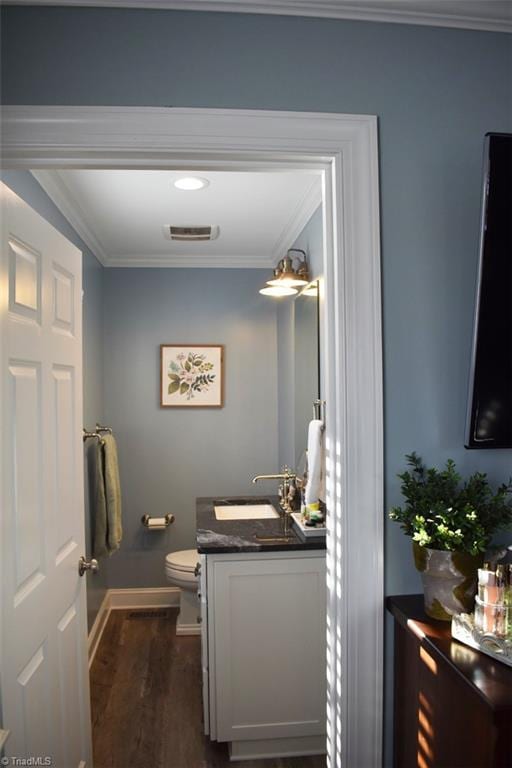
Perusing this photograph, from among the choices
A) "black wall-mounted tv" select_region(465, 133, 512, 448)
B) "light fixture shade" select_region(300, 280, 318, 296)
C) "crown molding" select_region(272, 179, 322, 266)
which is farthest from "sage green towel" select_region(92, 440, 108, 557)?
"black wall-mounted tv" select_region(465, 133, 512, 448)

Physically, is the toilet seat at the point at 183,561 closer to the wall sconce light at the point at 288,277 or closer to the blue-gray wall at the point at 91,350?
the blue-gray wall at the point at 91,350

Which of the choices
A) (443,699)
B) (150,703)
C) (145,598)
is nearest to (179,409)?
(145,598)

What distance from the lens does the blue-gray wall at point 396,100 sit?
134cm

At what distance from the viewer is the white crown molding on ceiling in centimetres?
132

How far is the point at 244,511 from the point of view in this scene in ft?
10.5

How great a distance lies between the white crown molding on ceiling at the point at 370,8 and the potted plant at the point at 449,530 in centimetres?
112

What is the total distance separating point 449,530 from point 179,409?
118 inches

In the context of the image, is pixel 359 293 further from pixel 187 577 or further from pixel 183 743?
pixel 187 577

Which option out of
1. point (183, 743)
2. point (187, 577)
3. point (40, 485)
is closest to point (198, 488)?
point (187, 577)

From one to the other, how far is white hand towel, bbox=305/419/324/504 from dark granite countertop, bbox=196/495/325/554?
0.18 meters

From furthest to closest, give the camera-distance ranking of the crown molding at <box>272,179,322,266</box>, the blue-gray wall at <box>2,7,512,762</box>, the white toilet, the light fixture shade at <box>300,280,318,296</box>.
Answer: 1. the white toilet
2. the light fixture shade at <box>300,280,318,296</box>
3. the crown molding at <box>272,179,322,266</box>
4. the blue-gray wall at <box>2,7,512,762</box>

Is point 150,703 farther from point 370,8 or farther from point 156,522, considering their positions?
point 370,8

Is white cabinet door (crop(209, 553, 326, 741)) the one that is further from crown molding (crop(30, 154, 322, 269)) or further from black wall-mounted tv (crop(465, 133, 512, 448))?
crown molding (crop(30, 154, 322, 269))

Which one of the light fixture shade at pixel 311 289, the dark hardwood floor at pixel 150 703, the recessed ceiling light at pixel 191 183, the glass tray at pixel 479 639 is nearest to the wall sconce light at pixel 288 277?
the light fixture shade at pixel 311 289
